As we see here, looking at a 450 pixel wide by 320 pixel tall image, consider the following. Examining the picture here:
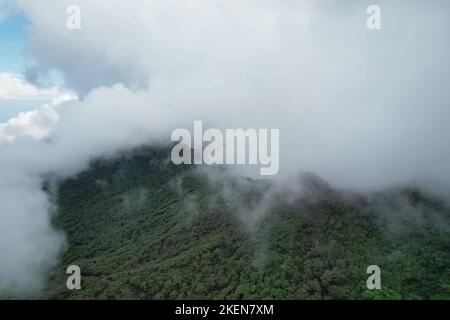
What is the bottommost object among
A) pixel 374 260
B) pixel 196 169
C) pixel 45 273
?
pixel 45 273

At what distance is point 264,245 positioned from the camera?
105500 millimetres

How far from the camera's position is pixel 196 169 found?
16762cm

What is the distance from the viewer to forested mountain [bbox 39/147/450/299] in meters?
90.9

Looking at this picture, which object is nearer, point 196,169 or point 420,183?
point 420,183

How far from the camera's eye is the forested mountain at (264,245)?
298 ft

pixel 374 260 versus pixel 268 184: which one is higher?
pixel 268 184
